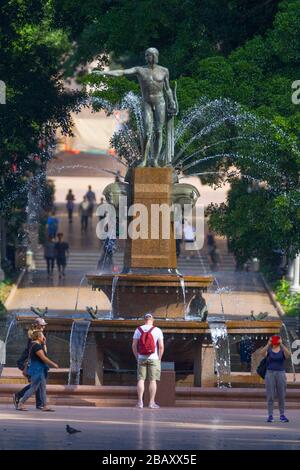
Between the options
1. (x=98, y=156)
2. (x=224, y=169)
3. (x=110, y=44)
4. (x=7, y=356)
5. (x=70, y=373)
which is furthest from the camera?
(x=98, y=156)

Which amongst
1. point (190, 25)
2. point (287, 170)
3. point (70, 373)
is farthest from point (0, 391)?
point (190, 25)

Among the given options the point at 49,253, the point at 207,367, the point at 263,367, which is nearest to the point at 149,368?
the point at 263,367

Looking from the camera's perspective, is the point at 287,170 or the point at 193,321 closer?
the point at 193,321

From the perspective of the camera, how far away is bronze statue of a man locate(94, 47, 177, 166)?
1308 inches

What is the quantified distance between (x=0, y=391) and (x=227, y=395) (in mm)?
3651

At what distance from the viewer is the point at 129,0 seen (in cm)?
4828

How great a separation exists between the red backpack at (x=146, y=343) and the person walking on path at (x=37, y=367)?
5.09 feet

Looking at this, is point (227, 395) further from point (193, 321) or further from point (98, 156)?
point (98, 156)

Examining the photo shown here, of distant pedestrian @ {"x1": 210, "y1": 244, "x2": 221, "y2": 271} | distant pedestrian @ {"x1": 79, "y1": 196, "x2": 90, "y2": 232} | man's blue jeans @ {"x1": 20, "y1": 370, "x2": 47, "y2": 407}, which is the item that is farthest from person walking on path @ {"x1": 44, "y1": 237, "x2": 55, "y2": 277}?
man's blue jeans @ {"x1": 20, "y1": 370, "x2": 47, "y2": 407}

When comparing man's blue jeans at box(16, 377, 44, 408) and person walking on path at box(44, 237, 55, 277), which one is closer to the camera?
man's blue jeans at box(16, 377, 44, 408)

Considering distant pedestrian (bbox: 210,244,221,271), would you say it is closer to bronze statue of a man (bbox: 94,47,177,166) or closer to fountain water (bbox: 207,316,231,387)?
bronze statue of a man (bbox: 94,47,177,166)

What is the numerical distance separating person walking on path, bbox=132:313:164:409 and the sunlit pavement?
0.38 meters

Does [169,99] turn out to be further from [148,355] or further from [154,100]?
[148,355]

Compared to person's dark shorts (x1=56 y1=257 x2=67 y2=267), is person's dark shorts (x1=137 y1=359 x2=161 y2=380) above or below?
below
